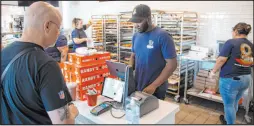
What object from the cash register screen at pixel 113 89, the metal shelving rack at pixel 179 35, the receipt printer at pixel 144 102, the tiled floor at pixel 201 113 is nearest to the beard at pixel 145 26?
the cash register screen at pixel 113 89

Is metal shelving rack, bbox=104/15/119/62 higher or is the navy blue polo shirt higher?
metal shelving rack, bbox=104/15/119/62

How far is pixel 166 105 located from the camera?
69.8 inches

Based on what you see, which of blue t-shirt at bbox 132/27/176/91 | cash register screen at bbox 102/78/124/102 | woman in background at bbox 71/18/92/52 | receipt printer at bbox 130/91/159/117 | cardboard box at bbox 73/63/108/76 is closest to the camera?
receipt printer at bbox 130/91/159/117

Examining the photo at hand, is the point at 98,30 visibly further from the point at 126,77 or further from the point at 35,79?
the point at 35,79

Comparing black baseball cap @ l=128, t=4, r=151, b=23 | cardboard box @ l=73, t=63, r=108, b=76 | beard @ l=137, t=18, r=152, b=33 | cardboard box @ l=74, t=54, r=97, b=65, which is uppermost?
black baseball cap @ l=128, t=4, r=151, b=23

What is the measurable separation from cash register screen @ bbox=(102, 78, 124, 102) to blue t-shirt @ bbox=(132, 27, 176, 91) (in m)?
0.39

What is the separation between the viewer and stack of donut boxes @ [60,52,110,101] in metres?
1.92

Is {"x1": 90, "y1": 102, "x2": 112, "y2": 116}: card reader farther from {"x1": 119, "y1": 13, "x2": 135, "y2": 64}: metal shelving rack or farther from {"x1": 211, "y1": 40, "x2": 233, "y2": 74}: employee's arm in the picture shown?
{"x1": 119, "y1": 13, "x2": 135, "y2": 64}: metal shelving rack

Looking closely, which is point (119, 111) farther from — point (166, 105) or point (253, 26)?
point (253, 26)

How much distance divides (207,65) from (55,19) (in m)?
3.72

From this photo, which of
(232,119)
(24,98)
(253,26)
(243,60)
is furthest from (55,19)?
(253,26)

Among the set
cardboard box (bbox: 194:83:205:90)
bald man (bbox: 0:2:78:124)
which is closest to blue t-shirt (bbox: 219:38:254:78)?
cardboard box (bbox: 194:83:205:90)

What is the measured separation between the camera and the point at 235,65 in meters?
2.60

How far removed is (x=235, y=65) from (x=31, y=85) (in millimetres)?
2468
